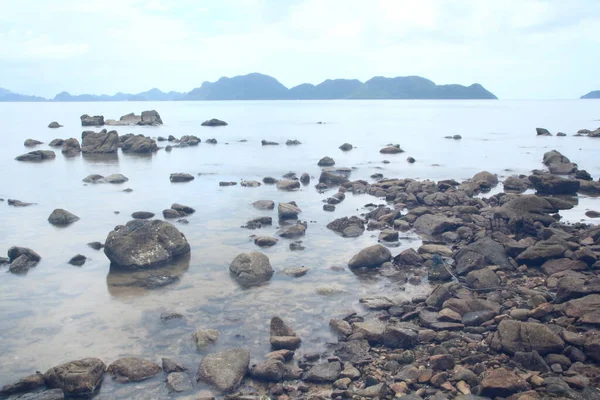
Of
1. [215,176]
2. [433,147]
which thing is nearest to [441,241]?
[215,176]

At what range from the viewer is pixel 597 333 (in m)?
9.93

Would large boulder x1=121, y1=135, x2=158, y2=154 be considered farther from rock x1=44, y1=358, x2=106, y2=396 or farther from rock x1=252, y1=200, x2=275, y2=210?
rock x1=44, y1=358, x2=106, y2=396

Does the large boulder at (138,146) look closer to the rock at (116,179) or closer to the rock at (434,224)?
the rock at (116,179)

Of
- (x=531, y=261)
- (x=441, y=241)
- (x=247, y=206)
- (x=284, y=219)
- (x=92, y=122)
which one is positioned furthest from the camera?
(x=92, y=122)

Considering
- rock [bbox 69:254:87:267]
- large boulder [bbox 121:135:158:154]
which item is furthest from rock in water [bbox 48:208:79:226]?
large boulder [bbox 121:135:158:154]

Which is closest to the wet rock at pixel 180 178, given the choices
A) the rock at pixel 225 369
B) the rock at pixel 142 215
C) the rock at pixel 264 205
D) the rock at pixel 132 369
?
the rock at pixel 264 205

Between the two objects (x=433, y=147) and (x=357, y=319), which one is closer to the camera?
(x=357, y=319)

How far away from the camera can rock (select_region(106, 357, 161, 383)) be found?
33.0 ft

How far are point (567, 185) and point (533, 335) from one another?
2148 centimetres

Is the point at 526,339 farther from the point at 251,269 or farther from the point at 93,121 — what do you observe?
the point at 93,121

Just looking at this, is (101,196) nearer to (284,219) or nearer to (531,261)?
(284,219)

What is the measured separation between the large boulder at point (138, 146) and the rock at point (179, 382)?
49130 millimetres

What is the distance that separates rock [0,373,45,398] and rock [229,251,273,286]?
20.8 ft

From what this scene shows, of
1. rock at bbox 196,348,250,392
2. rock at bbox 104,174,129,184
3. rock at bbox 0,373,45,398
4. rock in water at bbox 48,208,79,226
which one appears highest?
rock at bbox 196,348,250,392
